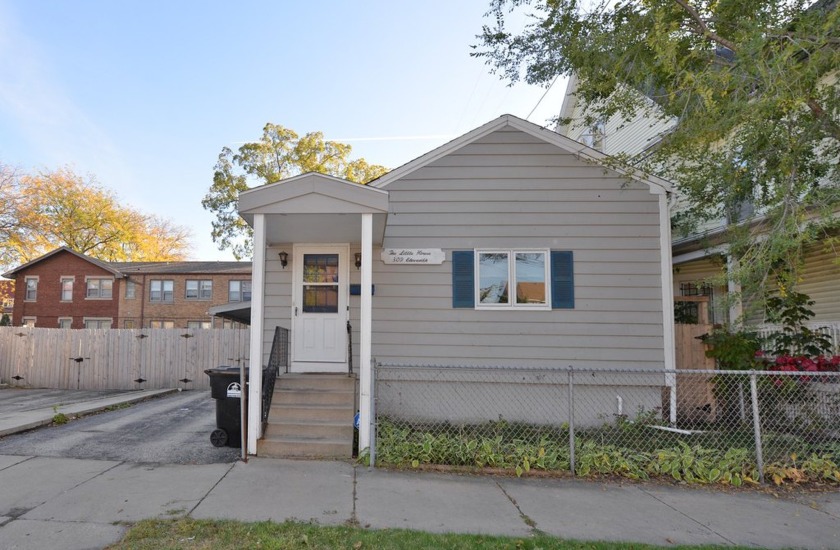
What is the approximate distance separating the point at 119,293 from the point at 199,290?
15.0 feet

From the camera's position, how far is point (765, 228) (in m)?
6.51

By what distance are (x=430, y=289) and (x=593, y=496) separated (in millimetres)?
3715

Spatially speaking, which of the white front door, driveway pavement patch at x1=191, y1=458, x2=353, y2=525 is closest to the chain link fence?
driveway pavement patch at x1=191, y1=458, x2=353, y2=525

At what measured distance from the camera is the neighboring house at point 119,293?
27.3 m

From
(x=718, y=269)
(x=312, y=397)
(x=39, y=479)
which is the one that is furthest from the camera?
(x=718, y=269)

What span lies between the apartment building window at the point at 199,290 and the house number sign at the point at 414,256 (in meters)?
23.3

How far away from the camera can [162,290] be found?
2756cm

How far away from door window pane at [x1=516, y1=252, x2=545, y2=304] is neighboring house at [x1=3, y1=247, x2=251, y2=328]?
22851 mm

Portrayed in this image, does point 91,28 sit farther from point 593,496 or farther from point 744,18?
point 593,496

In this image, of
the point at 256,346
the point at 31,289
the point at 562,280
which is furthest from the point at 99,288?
the point at 562,280

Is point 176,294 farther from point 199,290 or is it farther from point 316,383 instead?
point 316,383

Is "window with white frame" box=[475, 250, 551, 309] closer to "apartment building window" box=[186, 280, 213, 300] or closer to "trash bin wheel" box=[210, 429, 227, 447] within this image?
"trash bin wheel" box=[210, 429, 227, 447]

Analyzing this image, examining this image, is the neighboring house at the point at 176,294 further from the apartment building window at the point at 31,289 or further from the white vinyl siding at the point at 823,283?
the white vinyl siding at the point at 823,283

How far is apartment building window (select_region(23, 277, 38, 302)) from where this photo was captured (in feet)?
91.4
